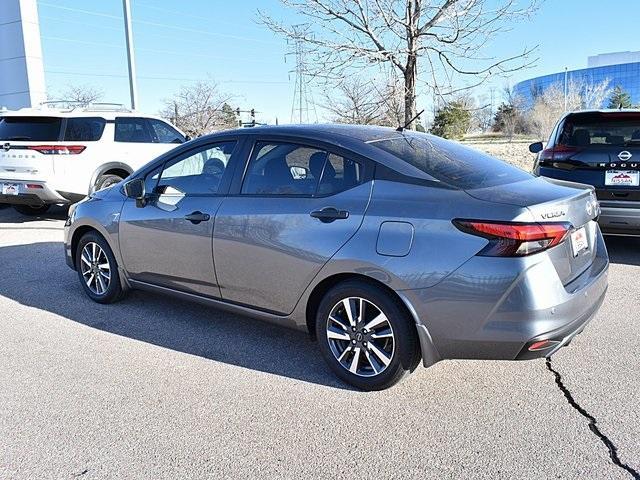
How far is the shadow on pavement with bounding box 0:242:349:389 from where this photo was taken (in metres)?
3.83

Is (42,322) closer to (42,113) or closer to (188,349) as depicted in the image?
(188,349)

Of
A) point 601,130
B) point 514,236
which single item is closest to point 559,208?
point 514,236

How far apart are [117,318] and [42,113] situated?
5.74 metres

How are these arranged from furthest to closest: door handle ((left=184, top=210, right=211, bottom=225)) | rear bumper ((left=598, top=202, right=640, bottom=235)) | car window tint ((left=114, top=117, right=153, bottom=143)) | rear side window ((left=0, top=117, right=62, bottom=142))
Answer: car window tint ((left=114, top=117, right=153, bottom=143)) → rear side window ((left=0, top=117, right=62, bottom=142)) → rear bumper ((left=598, top=202, right=640, bottom=235)) → door handle ((left=184, top=210, right=211, bottom=225))

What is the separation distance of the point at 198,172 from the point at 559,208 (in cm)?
264

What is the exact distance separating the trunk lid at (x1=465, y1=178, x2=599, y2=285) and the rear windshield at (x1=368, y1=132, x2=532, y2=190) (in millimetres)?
129

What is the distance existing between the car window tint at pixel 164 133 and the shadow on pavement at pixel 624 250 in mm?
7717

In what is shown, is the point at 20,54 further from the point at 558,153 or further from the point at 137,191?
the point at 558,153

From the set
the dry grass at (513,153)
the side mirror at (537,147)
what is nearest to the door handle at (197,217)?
the dry grass at (513,153)

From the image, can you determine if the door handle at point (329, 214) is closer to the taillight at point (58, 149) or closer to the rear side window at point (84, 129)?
the taillight at point (58, 149)

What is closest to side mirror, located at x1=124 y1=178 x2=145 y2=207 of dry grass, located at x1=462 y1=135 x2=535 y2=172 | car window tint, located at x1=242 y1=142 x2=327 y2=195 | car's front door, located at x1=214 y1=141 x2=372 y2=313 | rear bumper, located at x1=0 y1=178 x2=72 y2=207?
car's front door, located at x1=214 y1=141 x2=372 y2=313

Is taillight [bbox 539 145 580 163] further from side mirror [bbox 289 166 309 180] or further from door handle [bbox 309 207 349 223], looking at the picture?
door handle [bbox 309 207 349 223]

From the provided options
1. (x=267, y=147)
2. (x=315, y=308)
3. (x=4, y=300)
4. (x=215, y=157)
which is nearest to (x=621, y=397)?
(x=315, y=308)

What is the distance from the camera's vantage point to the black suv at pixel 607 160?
5.77 metres
